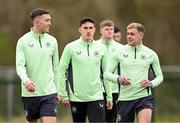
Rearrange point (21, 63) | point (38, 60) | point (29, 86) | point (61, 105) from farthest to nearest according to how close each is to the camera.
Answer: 1. point (61, 105)
2. point (38, 60)
3. point (21, 63)
4. point (29, 86)

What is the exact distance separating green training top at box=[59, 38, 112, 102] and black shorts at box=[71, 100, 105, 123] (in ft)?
0.32

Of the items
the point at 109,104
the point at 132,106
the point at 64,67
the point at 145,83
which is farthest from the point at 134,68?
the point at 109,104

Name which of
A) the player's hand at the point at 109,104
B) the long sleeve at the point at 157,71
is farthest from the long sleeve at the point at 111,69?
the player's hand at the point at 109,104

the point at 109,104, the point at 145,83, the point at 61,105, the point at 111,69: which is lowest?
the point at 61,105

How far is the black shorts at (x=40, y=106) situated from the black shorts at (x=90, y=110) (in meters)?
1.24

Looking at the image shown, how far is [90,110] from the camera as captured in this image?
17.3 m

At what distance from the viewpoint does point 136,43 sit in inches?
651

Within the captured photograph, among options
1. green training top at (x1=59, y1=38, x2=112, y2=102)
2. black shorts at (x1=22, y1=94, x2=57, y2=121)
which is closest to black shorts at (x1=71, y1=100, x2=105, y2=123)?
green training top at (x1=59, y1=38, x2=112, y2=102)

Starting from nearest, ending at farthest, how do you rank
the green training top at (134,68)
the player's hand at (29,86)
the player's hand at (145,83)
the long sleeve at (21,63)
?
the player's hand at (29,86)
the long sleeve at (21,63)
the player's hand at (145,83)
the green training top at (134,68)

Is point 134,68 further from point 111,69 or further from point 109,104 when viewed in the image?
point 109,104

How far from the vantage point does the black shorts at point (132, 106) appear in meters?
16.3

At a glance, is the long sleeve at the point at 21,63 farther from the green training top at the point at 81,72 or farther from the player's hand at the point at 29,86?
the green training top at the point at 81,72

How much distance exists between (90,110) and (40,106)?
1.41 metres

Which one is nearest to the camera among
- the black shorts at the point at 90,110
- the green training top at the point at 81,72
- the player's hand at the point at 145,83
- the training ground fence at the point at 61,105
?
the player's hand at the point at 145,83
